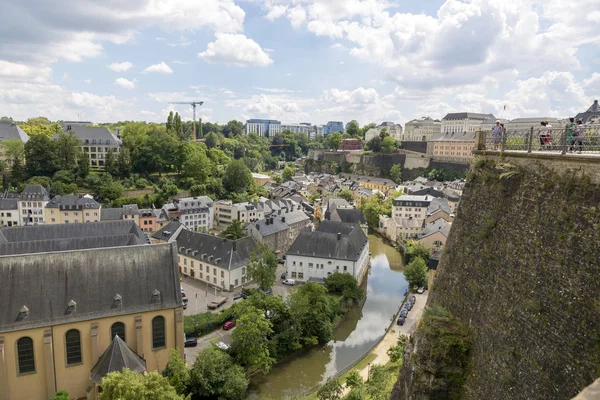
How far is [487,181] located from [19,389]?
24.3 metres

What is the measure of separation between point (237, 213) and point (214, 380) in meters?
42.1

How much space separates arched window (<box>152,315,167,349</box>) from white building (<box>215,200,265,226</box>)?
3805cm

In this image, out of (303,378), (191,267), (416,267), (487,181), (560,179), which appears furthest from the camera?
(191,267)

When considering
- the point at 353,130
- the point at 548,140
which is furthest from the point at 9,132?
the point at 353,130

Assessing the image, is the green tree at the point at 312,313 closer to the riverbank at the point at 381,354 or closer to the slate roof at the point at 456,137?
the riverbank at the point at 381,354

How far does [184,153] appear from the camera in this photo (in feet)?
245

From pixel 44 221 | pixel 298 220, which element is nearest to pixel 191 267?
pixel 298 220

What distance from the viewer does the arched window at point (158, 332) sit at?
2300 cm

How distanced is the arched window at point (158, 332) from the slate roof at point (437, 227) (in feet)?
111

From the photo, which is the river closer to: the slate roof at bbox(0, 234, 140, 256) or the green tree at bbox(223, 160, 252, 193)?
the slate roof at bbox(0, 234, 140, 256)

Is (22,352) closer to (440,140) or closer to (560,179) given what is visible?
(560,179)

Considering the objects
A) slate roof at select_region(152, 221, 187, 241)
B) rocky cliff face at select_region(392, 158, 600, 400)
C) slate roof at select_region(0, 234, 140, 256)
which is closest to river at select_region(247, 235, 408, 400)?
rocky cliff face at select_region(392, 158, 600, 400)

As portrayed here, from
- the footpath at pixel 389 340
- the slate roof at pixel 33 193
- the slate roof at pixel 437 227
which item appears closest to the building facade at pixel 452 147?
the slate roof at pixel 437 227

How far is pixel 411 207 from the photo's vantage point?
62219mm
